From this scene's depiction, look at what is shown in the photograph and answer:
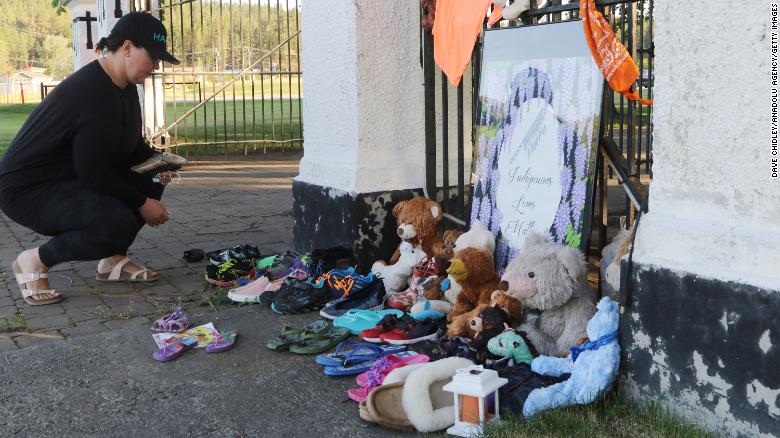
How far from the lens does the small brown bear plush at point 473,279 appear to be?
12.2ft

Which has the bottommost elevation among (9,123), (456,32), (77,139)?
(77,139)

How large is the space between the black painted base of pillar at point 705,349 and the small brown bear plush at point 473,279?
972 mm

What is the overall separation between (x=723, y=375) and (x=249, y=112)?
30.1 m

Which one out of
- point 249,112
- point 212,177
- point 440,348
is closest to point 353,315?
point 440,348

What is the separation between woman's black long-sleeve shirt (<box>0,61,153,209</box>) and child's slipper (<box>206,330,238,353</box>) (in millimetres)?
1470

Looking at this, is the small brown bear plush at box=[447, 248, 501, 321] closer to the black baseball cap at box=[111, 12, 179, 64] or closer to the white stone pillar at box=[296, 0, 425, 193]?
the white stone pillar at box=[296, 0, 425, 193]

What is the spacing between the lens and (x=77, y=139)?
470 centimetres

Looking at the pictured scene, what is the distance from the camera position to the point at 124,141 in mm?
5125

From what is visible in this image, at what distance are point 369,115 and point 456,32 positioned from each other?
2.35 feet

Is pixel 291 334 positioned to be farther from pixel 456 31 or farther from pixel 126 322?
pixel 456 31

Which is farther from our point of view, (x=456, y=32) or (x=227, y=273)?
(x=227, y=273)

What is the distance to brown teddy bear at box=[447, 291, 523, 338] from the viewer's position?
347 cm

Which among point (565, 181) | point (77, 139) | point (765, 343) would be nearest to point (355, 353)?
point (565, 181)

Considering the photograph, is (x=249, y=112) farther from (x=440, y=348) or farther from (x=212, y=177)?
(x=440, y=348)
